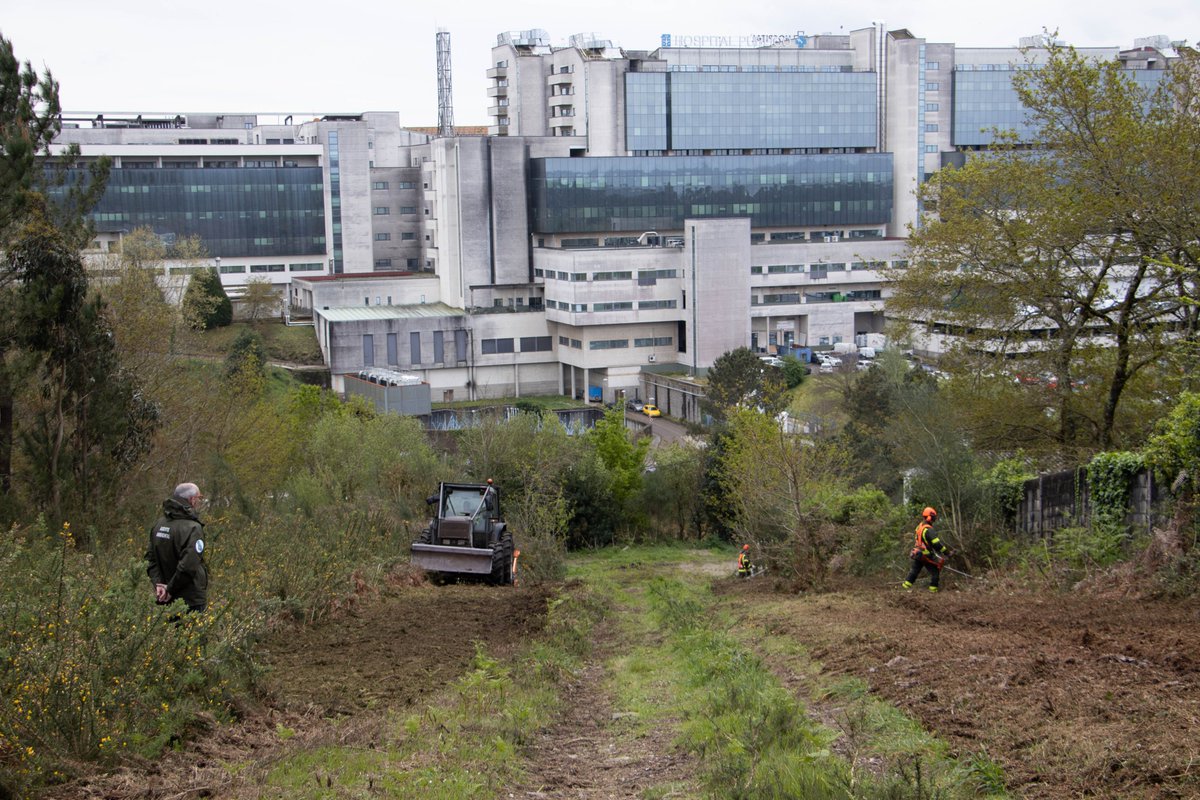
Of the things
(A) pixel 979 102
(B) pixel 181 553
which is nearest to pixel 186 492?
(B) pixel 181 553

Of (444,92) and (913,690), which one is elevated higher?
(444,92)

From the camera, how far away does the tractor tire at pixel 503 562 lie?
20.5 metres

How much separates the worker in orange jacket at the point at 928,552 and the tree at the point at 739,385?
119ft

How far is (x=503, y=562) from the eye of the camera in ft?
68.2

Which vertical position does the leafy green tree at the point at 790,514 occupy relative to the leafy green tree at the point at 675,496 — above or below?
above

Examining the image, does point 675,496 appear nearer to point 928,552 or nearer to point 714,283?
point 928,552

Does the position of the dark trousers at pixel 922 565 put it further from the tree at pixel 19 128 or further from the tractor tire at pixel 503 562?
the tree at pixel 19 128

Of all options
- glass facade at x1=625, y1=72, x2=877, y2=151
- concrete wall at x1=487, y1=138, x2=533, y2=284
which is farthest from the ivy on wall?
glass facade at x1=625, y1=72, x2=877, y2=151

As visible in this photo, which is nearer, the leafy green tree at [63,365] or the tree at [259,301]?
the leafy green tree at [63,365]

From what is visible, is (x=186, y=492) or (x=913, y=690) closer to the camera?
(x=913, y=690)

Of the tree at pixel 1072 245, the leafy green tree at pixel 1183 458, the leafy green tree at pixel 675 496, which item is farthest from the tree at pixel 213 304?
the leafy green tree at pixel 1183 458

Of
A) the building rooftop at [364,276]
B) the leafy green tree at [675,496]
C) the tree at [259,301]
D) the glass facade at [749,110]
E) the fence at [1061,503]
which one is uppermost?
the glass facade at [749,110]

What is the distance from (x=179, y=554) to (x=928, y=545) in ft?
33.0

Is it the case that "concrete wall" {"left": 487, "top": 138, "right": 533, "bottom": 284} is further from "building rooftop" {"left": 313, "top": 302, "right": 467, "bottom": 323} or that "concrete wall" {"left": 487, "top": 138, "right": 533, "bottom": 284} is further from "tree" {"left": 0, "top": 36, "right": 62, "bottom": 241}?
"tree" {"left": 0, "top": 36, "right": 62, "bottom": 241}
